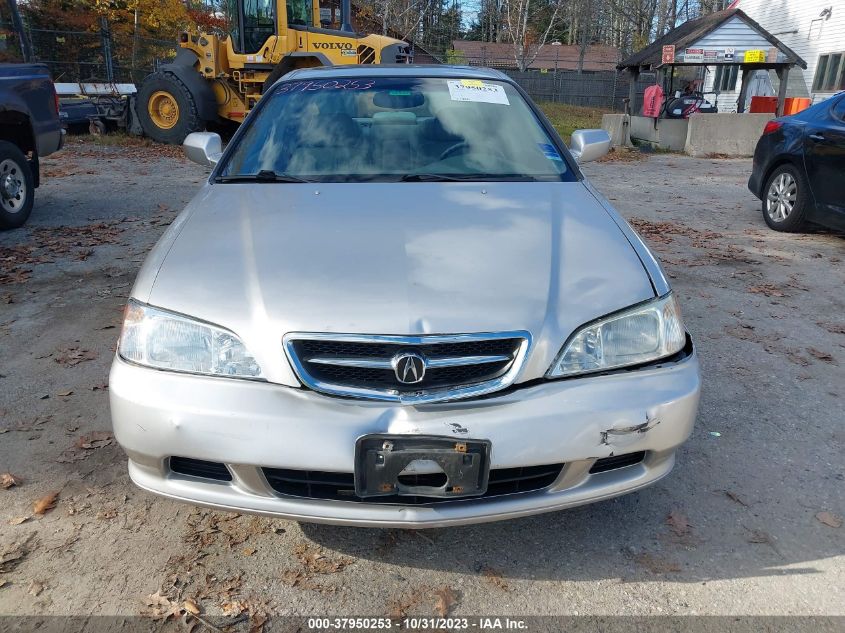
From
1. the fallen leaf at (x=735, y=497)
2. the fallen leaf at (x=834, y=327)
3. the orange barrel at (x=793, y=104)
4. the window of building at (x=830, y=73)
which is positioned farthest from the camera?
the window of building at (x=830, y=73)

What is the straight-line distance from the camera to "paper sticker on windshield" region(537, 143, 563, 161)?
10.9 ft

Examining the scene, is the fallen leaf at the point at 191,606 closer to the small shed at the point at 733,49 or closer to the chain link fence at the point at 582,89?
the small shed at the point at 733,49

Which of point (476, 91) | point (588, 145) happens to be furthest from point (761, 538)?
point (476, 91)

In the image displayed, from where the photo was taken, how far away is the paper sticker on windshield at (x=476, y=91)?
3.54 metres

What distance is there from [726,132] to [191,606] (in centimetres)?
1641

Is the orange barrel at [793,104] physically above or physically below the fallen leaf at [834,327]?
above

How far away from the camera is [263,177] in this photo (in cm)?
310

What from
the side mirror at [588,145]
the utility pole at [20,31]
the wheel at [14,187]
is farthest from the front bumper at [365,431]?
the utility pole at [20,31]

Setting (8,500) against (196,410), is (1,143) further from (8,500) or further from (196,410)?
(196,410)

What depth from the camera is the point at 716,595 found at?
2182 mm

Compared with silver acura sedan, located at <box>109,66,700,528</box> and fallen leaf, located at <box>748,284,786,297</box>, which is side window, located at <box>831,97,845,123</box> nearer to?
fallen leaf, located at <box>748,284,786,297</box>

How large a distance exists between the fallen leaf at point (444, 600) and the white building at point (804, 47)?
2394 centimetres

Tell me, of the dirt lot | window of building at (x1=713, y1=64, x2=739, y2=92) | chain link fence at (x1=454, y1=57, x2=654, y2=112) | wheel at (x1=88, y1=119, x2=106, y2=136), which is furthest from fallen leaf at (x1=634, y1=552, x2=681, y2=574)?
chain link fence at (x1=454, y1=57, x2=654, y2=112)

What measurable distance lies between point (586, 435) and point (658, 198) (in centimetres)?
877
